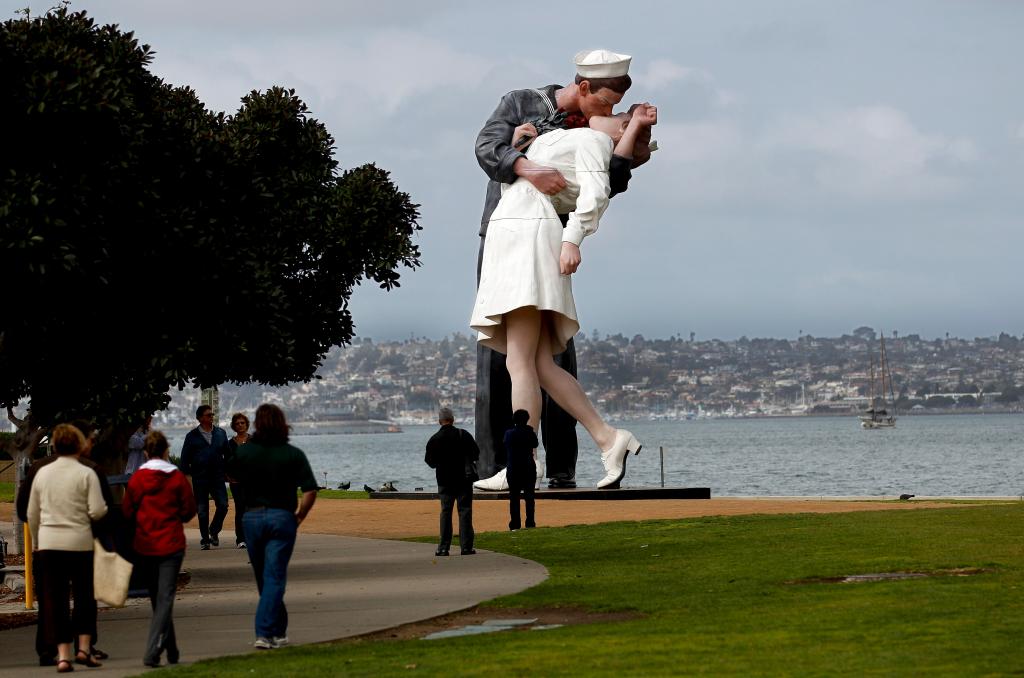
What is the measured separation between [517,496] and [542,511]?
14.0 ft

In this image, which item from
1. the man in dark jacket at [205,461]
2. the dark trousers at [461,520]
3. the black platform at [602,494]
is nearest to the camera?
the dark trousers at [461,520]

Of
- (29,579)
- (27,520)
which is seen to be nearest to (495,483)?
(29,579)

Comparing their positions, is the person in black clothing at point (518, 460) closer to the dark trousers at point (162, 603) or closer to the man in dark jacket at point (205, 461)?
the man in dark jacket at point (205, 461)

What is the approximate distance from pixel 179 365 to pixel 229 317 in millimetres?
962

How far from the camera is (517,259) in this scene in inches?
957

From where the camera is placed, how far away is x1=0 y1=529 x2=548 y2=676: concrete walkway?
12.9 metres

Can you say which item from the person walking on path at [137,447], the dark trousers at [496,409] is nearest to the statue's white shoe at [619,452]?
the dark trousers at [496,409]

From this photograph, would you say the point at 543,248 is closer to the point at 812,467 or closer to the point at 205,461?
the point at 205,461

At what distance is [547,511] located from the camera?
26.7 m

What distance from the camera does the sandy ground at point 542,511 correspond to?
24531 millimetres

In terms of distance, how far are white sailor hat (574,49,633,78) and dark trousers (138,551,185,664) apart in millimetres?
14000

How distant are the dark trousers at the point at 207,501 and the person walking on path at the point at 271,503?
9.23 metres

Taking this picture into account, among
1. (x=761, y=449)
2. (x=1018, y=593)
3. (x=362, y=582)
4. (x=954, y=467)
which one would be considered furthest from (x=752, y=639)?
(x=761, y=449)

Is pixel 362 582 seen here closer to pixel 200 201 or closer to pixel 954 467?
pixel 200 201
